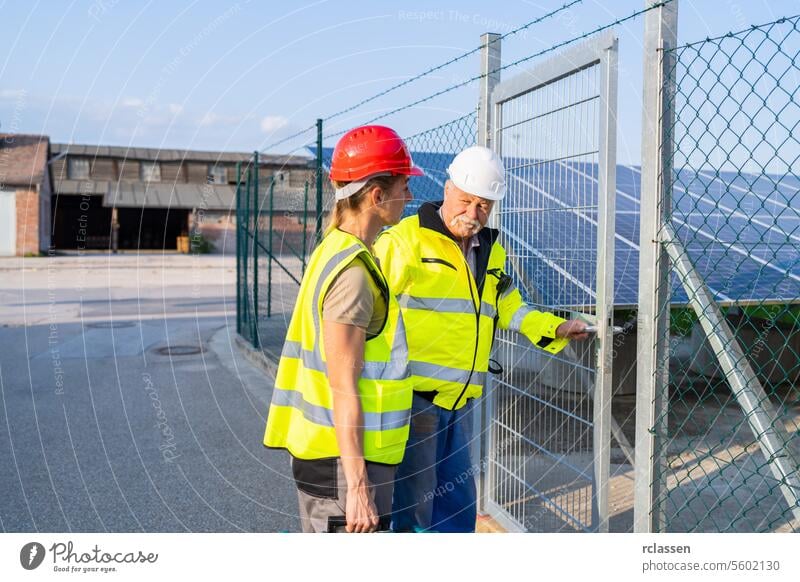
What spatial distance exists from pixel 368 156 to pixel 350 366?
0.81 metres

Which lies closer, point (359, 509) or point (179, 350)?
point (359, 509)

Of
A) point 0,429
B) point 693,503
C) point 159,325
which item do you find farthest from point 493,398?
point 159,325

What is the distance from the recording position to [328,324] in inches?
107

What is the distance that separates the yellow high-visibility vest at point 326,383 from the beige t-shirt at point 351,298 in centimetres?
3

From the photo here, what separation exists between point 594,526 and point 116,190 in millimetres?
43811

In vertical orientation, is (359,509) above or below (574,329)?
below

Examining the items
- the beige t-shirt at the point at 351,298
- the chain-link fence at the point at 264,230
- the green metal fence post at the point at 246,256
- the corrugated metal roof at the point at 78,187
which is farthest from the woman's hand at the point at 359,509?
the corrugated metal roof at the point at 78,187

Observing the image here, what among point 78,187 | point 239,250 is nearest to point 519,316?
point 239,250

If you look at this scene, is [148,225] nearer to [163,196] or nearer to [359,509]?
[163,196]

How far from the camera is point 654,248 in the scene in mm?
3461

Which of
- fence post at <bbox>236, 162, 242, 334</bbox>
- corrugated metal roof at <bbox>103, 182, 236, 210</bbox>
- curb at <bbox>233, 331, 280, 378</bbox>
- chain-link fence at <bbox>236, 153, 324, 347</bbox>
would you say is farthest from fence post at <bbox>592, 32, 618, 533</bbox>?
corrugated metal roof at <bbox>103, 182, 236, 210</bbox>

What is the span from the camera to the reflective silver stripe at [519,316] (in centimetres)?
409

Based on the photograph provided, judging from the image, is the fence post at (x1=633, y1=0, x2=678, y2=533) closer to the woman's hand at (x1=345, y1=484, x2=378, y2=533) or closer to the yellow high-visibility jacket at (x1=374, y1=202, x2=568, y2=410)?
the yellow high-visibility jacket at (x1=374, y1=202, x2=568, y2=410)
